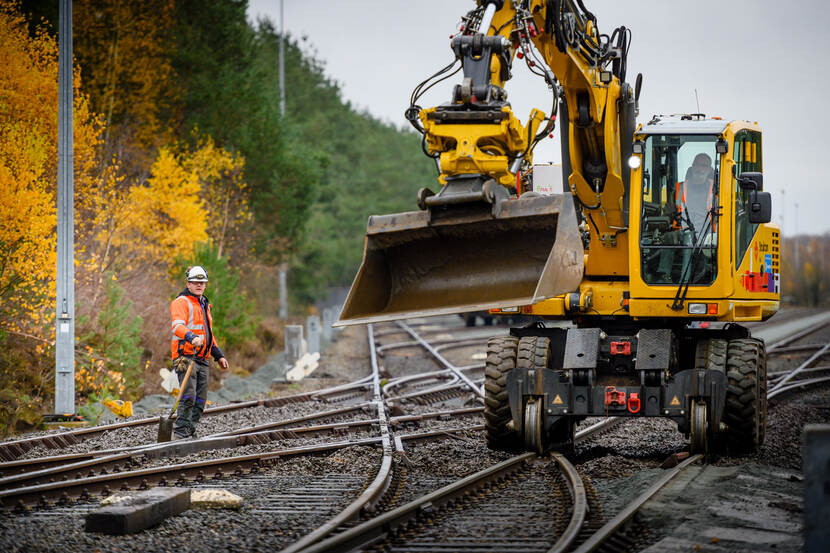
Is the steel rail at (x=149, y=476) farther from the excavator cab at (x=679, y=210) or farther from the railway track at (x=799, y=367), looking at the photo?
the railway track at (x=799, y=367)

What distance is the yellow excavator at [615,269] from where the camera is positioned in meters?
8.88

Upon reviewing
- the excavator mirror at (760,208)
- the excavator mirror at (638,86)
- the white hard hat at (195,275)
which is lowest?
the white hard hat at (195,275)

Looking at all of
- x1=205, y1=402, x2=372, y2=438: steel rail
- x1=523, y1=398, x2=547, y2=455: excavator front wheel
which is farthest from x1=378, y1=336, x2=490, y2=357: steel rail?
x1=523, y1=398, x2=547, y2=455: excavator front wheel

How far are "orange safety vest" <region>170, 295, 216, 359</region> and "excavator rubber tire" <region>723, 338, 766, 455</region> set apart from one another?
553 cm

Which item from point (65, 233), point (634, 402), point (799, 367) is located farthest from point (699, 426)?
point (799, 367)

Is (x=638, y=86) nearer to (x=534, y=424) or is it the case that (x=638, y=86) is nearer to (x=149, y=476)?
(x=534, y=424)

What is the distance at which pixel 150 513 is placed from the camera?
7141mm

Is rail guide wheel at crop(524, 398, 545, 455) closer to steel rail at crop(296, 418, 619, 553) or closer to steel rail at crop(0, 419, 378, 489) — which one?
steel rail at crop(296, 418, 619, 553)

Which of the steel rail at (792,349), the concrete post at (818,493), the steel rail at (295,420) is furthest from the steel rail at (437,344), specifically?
the concrete post at (818,493)

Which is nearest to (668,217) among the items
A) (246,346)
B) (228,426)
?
(228,426)

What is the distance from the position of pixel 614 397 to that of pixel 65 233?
8321 millimetres

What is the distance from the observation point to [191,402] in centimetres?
1134

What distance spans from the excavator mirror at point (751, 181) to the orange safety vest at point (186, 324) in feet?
19.3

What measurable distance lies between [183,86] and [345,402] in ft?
59.8
